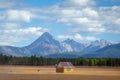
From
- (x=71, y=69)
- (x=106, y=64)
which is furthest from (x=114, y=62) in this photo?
(x=71, y=69)

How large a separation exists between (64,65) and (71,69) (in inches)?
→ 105

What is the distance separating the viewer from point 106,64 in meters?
198

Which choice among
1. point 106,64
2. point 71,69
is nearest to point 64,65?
point 71,69

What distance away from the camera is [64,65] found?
96750 mm

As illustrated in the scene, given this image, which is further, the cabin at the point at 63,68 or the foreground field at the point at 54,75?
the cabin at the point at 63,68

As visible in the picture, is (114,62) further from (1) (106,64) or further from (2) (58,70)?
(2) (58,70)

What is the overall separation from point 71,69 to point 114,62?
103346 mm

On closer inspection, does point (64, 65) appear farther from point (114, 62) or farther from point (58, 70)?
point (114, 62)

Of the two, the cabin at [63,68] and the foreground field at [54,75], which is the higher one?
the cabin at [63,68]

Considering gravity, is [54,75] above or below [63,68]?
below

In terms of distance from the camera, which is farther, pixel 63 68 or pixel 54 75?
pixel 63 68

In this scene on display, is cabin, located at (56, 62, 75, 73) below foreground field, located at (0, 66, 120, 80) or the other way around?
the other way around

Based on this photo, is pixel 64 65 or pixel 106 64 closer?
pixel 64 65

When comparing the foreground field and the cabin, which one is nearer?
the foreground field
